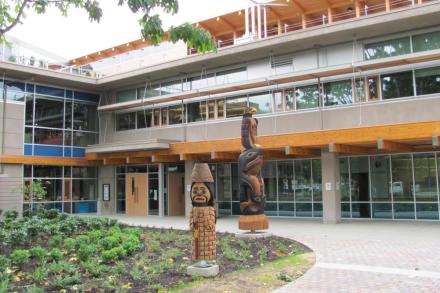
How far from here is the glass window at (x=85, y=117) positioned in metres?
29.0

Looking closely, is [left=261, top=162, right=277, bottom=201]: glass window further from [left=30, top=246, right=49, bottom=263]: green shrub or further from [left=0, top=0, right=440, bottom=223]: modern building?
[left=30, top=246, right=49, bottom=263]: green shrub

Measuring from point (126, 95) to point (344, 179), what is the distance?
14729 mm

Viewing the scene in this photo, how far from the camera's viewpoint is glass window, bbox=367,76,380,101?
20.1 m

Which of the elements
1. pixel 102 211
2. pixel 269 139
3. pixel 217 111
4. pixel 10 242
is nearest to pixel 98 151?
pixel 102 211

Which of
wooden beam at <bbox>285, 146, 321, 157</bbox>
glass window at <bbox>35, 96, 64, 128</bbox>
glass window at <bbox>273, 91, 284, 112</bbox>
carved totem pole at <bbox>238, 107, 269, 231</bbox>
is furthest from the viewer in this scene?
glass window at <bbox>35, 96, 64, 128</bbox>

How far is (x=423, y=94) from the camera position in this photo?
61.9 feet

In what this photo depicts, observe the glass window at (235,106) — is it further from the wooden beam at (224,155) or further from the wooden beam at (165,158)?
the wooden beam at (165,158)

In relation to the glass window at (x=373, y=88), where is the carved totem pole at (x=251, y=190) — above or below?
below

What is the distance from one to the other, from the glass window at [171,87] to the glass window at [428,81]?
12685mm

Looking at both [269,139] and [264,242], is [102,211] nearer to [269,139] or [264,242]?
[269,139]

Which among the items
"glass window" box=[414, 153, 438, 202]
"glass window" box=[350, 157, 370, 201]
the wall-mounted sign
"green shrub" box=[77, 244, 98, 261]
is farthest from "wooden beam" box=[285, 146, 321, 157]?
the wall-mounted sign

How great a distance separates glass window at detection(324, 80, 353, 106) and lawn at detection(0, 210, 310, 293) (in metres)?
9.29

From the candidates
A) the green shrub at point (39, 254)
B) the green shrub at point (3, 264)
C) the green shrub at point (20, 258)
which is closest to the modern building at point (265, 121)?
the green shrub at point (39, 254)

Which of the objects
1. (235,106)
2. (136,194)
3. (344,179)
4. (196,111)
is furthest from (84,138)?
(344,179)
